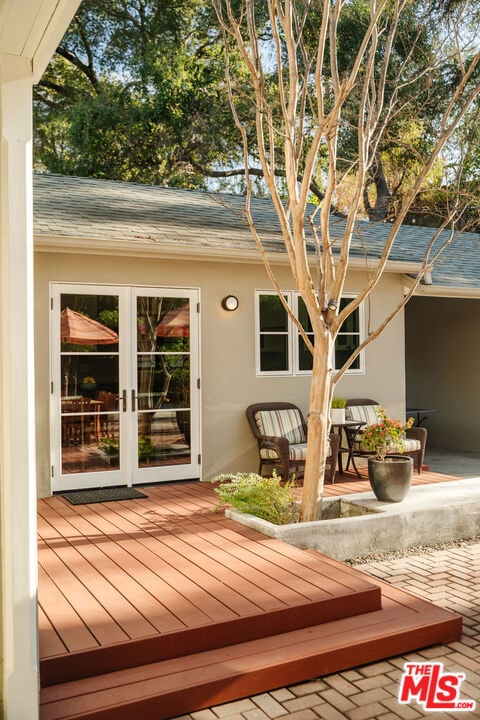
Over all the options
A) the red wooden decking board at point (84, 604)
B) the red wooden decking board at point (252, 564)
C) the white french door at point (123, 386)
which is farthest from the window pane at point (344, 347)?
the red wooden decking board at point (84, 604)

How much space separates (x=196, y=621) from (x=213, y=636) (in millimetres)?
121

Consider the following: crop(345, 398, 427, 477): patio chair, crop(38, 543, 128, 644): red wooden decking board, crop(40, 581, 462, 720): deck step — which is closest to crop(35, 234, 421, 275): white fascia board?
crop(345, 398, 427, 477): patio chair

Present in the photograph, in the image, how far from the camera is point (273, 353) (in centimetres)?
825

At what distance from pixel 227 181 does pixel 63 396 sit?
1536cm

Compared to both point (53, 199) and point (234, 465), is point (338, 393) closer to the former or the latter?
point (234, 465)

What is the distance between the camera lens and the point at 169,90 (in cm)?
1869

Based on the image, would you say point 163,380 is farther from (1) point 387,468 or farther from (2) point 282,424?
(1) point 387,468

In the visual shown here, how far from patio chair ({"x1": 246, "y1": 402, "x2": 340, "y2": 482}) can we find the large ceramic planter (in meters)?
1.30

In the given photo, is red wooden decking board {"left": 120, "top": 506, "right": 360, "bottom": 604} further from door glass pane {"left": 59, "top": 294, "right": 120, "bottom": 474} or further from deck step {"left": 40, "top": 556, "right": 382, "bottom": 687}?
door glass pane {"left": 59, "top": 294, "right": 120, "bottom": 474}

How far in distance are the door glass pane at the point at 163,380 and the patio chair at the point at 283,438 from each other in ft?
2.71

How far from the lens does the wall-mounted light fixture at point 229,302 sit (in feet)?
25.7

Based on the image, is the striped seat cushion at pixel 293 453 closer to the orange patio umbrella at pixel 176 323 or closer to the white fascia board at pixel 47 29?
the orange patio umbrella at pixel 176 323

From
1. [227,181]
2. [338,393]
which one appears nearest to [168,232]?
[338,393]

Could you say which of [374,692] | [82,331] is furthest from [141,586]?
[82,331]
